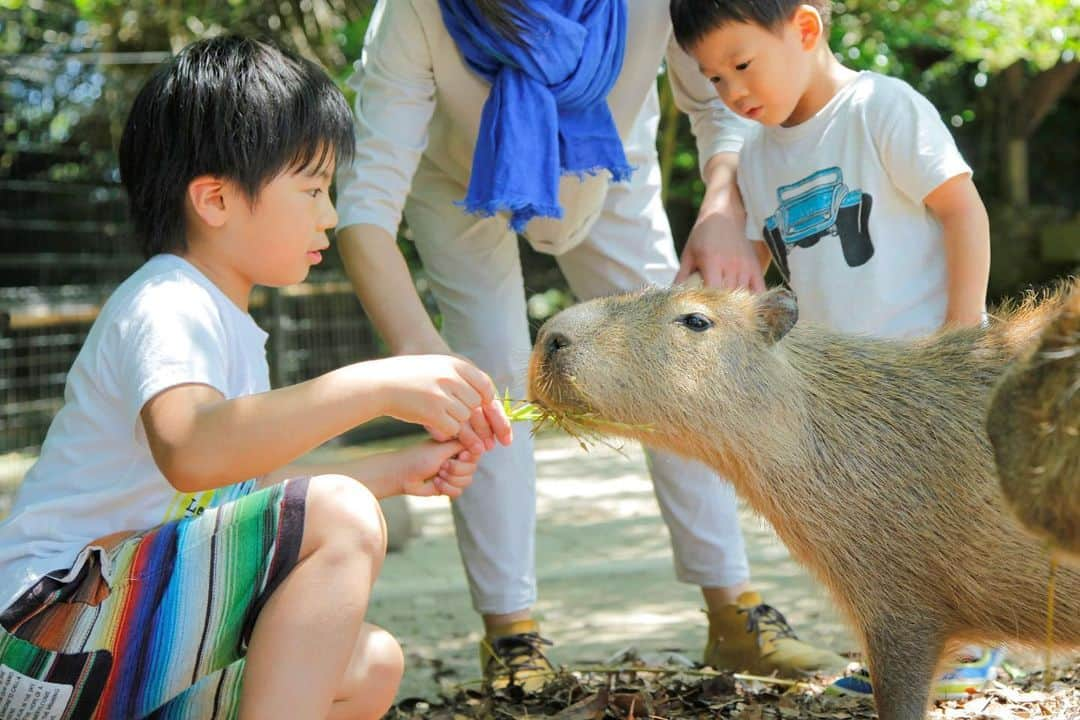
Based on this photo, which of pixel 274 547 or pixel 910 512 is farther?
pixel 910 512

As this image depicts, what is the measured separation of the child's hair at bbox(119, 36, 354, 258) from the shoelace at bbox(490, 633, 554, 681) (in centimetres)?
138

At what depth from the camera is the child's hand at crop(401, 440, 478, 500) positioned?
90.5 inches

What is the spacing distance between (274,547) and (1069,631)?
1447 millimetres

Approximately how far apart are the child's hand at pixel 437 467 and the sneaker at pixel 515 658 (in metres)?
0.92

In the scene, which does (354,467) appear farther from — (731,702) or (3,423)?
(3,423)

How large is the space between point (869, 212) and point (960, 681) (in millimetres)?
1103

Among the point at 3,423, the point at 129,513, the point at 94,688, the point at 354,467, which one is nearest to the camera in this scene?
the point at 94,688

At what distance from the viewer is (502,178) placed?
114 inches

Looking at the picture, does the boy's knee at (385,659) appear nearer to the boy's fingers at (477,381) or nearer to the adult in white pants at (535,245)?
the boy's fingers at (477,381)

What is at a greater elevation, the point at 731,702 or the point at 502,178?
the point at 502,178

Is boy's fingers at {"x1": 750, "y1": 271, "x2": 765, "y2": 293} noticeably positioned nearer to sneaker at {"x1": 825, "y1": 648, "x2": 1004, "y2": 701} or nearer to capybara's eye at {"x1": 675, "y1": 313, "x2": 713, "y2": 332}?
capybara's eye at {"x1": 675, "y1": 313, "x2": 713, "y2": 332}

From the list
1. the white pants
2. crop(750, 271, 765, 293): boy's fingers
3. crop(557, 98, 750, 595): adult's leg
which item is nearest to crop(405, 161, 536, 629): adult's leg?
the white pants

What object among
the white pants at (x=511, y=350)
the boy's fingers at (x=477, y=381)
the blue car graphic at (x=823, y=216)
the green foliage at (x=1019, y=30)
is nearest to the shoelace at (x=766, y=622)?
the white pants at (x=511, y=350)

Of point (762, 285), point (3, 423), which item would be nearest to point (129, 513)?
point (762, 285)
